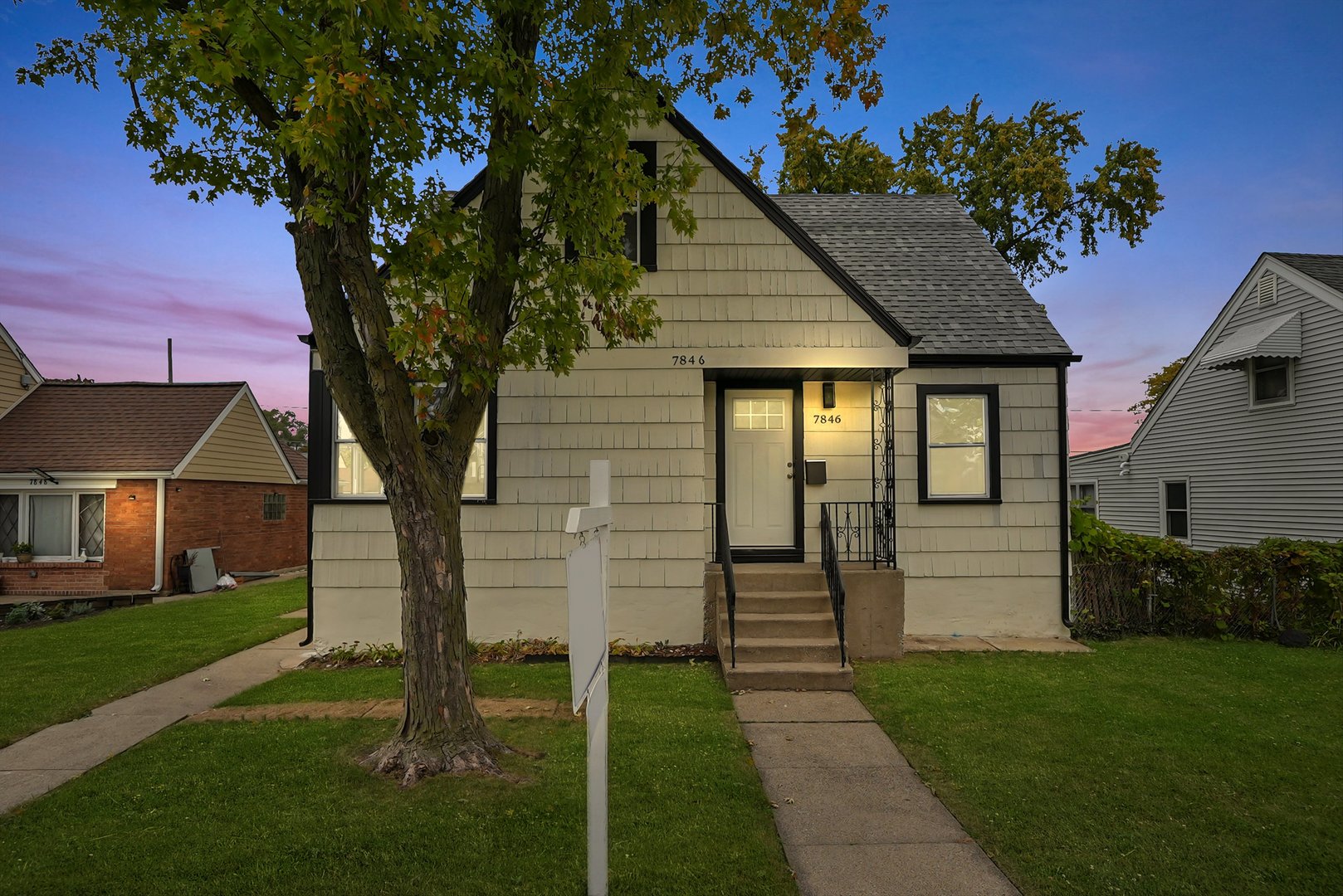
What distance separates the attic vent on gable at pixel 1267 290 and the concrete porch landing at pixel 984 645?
36.4ft

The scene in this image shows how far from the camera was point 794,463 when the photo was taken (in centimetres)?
885

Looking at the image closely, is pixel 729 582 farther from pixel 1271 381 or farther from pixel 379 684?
pixel 1271 381

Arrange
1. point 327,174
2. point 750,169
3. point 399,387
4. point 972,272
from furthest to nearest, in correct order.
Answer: point 750,169 → point 972,272 → point 399,387 → point 327,174

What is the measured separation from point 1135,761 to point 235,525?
20.7 m

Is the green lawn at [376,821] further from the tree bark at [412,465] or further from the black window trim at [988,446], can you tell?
the black window trim at [988,446]

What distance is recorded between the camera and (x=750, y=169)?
1792cm

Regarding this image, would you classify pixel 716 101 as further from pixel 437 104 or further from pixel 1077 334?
pixel 1077 334

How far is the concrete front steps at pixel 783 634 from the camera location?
260 inches

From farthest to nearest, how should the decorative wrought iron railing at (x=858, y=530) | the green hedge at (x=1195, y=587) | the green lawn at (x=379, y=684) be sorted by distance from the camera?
the green hedge at (x=1195, y=587)
the decorative wrought iron railing at (x=858, y=530)
the green lawn at (x=379, y=684)

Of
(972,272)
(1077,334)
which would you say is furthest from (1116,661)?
(1077,334)

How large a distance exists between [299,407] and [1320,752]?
197ft

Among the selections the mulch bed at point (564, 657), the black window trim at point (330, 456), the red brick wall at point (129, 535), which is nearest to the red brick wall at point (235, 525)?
the red brick wall at point (129, 535)

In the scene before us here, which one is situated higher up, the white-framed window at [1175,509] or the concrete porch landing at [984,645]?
the white-framed window at [1175,509]

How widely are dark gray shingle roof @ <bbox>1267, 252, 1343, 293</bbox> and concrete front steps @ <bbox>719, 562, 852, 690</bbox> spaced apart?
1300 cm
